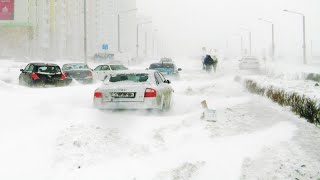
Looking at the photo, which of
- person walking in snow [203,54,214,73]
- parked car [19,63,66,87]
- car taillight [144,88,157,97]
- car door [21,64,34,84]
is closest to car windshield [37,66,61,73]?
parked car [19,63,66,87]

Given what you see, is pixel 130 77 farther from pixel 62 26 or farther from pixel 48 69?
pixel 62 26

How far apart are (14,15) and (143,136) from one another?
7020 cm

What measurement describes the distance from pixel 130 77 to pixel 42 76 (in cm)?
928

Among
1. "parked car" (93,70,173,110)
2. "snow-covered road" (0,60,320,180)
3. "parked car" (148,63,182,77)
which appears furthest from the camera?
"parked car" (148,63,182,77)

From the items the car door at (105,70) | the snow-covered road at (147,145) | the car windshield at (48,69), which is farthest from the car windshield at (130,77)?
the car door at (105,70)

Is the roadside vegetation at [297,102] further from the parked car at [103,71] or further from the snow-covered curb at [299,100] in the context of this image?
the parked car at [103,71]

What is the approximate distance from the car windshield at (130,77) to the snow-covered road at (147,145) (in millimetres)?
935

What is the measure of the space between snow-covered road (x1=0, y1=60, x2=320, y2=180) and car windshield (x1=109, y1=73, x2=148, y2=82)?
935 mm

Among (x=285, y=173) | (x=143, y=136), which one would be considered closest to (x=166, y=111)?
(x=143, y=136)

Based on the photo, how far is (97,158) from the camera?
7.30m

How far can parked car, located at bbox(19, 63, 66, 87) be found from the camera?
1962 centimetres

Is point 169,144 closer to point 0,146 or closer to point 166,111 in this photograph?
point 0,146

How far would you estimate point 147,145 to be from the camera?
8.27 metres

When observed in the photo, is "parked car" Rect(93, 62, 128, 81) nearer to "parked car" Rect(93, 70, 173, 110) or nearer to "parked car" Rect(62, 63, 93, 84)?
"parked car" Rect(62, 63, 93, 84)
